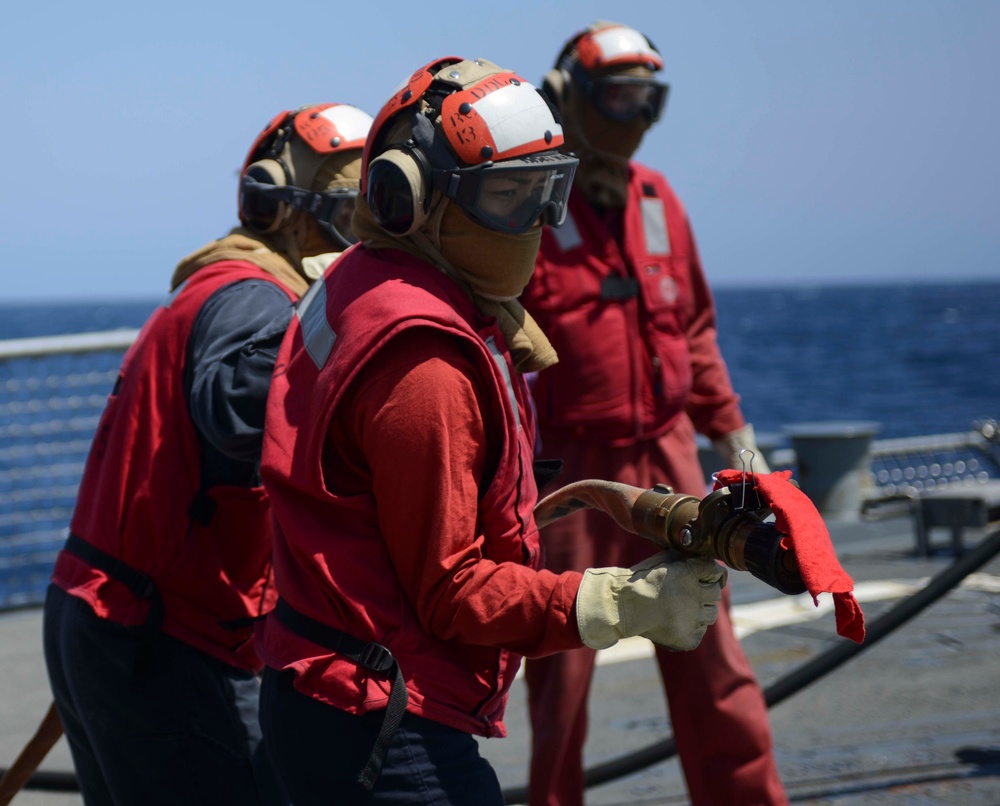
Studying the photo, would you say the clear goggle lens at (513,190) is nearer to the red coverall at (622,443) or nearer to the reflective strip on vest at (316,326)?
the reflective strip on vest at (316,326)

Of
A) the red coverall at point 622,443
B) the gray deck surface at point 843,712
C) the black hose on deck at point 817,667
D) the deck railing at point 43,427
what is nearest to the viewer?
the red coverall at point 622,443

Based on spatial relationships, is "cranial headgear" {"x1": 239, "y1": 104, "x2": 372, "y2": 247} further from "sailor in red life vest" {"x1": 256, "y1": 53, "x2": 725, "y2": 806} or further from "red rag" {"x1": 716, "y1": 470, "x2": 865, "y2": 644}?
"red rag" {"x1": 716, "y1": 470, "x2": 865, "y2": 644}

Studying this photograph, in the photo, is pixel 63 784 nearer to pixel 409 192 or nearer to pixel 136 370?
pixel 136 370

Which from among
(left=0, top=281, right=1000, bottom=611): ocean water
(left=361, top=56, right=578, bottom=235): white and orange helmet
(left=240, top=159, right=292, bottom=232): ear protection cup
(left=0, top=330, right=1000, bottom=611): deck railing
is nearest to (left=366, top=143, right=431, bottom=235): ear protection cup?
(left=361, top=56, right=578, bottom=235): white and orange helmet

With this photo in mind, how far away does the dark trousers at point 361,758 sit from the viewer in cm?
223

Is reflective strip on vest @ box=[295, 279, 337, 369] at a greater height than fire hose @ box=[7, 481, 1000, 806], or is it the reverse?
reflective strip on vest @ box=[295, 279, 337, 369]

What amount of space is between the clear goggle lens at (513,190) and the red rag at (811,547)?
0.59 metres

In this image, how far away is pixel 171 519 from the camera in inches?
111

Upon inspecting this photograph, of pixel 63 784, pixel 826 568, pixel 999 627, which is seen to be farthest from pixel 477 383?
pixel 999 627

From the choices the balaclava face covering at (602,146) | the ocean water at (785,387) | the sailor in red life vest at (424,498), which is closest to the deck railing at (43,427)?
the ocean water at (785,387)

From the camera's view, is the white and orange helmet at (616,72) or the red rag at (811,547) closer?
the red rag at (811,547)

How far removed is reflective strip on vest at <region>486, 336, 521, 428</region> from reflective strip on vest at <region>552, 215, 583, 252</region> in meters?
1.62

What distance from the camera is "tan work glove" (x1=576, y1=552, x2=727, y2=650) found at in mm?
2180

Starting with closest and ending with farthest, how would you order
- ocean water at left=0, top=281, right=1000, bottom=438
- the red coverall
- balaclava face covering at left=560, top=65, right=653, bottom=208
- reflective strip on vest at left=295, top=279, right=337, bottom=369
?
reflective strip on vest at left=295, top=279, right=337, bottom=369 < the red coverall < balaclava face covering at left=560, top=65, right=653, bottom=208 < ocean water at left=0, top=281, right=1000, bottom=438
